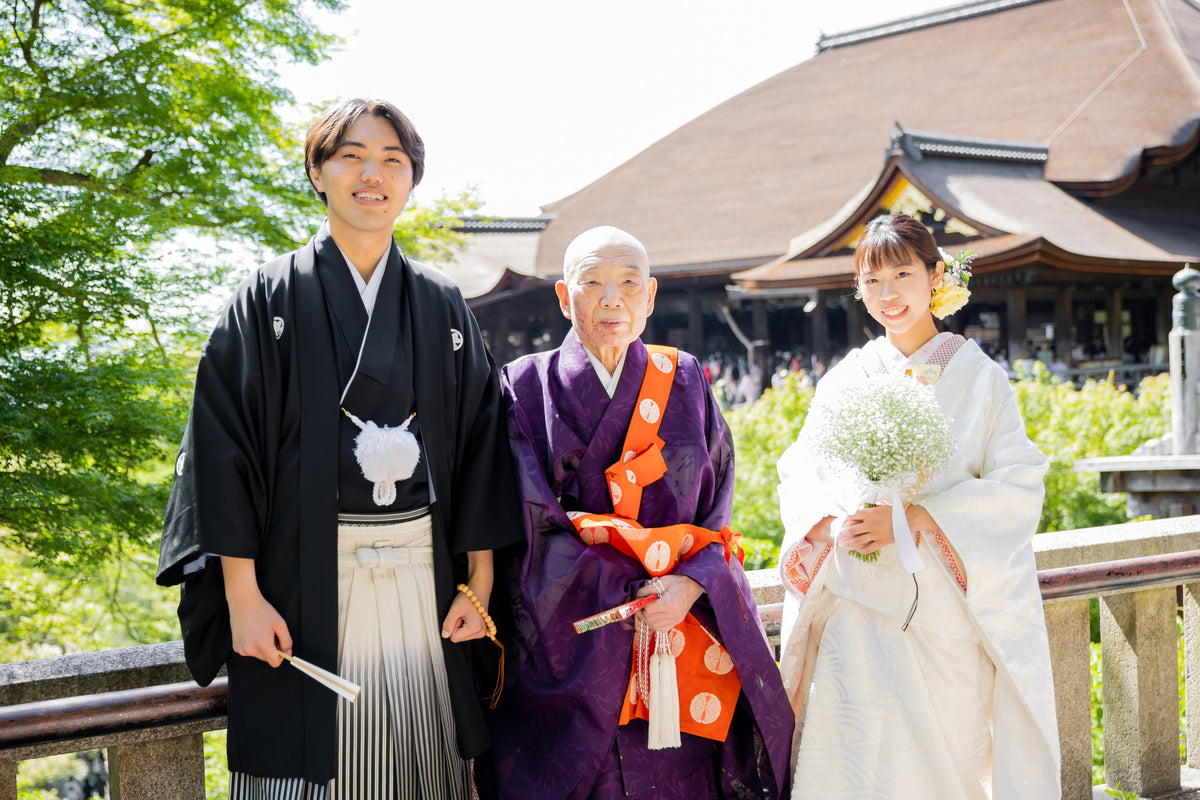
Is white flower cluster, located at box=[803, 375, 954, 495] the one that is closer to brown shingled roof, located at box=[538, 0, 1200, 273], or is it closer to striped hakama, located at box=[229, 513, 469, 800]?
striped hakama, located at box=[229, 513, 469, 800]

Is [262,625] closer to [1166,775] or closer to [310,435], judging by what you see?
[310,435]

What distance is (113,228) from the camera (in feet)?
19.1

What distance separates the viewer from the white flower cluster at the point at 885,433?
2256mm

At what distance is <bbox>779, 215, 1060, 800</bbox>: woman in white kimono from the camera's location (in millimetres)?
2400

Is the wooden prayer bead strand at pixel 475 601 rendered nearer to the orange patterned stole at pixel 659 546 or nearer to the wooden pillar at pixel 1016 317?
the orange patterned stole at pixel 659 546

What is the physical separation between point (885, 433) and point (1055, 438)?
7606 mm

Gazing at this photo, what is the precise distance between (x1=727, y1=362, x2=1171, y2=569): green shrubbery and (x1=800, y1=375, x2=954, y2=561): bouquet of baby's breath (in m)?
5.90

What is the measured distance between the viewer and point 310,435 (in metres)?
2.00

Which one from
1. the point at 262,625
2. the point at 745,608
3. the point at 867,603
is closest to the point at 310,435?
the point at 262,625

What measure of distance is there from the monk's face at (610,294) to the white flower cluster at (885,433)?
1.67 ft

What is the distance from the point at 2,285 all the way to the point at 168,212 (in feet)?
3.67

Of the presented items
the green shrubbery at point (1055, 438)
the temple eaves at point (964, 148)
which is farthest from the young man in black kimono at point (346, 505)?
the temple eaves at point (964, 148)

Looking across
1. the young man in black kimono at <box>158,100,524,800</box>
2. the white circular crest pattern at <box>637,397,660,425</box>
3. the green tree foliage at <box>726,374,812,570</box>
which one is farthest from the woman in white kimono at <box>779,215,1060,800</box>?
the green tree foliage at <box>726,374,812,570</box>

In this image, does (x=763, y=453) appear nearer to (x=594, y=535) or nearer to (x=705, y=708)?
(x=705, y=708)
